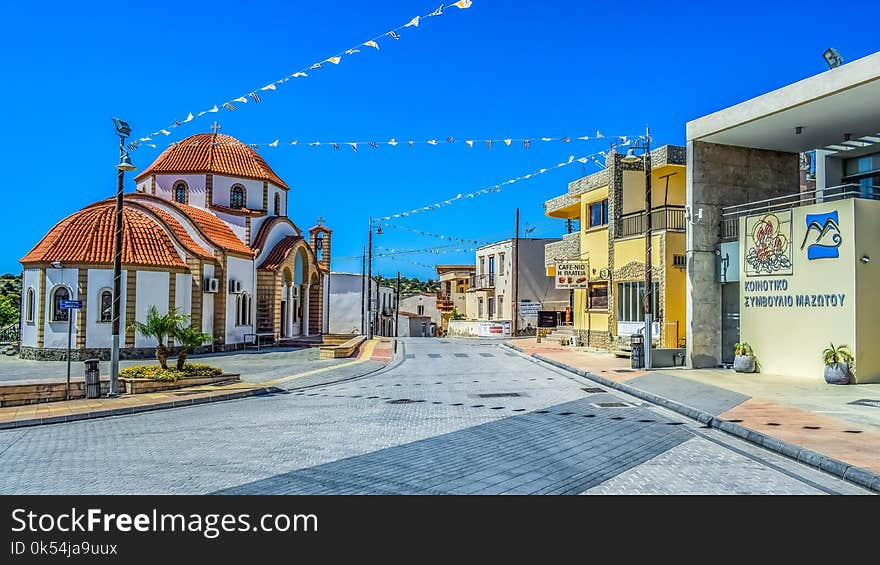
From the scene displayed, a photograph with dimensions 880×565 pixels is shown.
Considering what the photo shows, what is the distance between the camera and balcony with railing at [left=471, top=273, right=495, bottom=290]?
191 feet

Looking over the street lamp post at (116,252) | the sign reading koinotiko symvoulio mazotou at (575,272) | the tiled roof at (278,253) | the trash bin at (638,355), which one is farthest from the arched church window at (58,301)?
the trash bin at (638,355)

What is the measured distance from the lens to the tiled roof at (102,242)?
29453 millimetres

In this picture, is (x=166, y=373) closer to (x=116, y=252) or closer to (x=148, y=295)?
(x=116, y=252)

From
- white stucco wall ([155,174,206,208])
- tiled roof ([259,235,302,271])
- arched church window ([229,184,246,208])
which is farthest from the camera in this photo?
arched church window ([229,184,246,208])

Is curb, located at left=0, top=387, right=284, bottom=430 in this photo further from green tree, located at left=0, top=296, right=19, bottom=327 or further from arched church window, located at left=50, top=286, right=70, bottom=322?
green tree, located at left=0, top=296, right=19, bottom=327

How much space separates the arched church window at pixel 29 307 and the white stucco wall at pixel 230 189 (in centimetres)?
1138

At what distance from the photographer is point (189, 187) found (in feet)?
129

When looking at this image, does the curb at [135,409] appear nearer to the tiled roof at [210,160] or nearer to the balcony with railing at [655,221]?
the balcony with railing at [655,221]

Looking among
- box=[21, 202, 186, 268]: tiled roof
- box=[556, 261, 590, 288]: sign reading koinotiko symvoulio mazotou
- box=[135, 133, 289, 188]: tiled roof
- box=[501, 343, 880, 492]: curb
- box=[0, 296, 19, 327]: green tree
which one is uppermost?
box=[135, 133, 289, 188]: tiled roof

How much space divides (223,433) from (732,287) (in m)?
16.7

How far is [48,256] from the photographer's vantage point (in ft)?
96.4

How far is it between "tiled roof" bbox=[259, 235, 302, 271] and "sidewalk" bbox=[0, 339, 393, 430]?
16.7 meters

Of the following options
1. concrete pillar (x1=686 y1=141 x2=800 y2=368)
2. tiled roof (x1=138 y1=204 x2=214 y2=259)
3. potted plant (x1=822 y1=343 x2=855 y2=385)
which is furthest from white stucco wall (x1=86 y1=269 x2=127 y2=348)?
potted plant (x1=822 y1=343 x2=855 y2=385)
